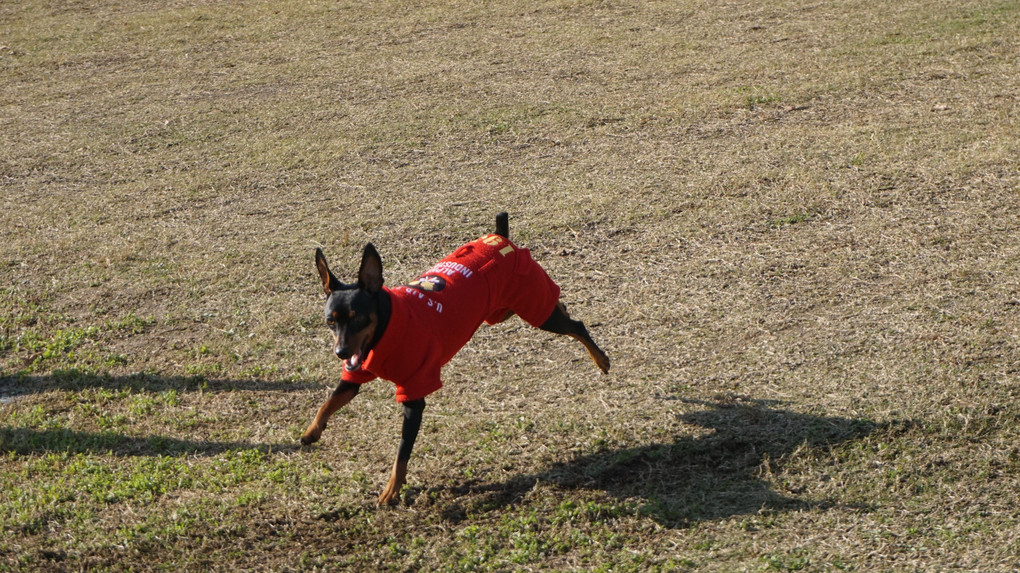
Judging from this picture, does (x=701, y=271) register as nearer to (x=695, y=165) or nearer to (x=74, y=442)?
(x=695, y=165)

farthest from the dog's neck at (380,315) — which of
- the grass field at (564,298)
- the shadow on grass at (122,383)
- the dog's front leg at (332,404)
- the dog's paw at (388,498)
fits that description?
the shadow on grass at (122,383)

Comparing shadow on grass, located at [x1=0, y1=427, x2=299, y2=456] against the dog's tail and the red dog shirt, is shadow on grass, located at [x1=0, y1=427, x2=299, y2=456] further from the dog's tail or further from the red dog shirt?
the dog's tail

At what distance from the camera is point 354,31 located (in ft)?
43.7

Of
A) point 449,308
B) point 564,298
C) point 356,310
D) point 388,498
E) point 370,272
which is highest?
point 370,272

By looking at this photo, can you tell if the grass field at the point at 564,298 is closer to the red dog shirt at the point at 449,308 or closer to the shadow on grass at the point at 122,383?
the shadow on grass at the point at 122,383

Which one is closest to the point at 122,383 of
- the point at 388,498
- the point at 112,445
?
the point at 112,445

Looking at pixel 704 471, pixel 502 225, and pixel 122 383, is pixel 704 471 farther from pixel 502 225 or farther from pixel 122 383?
pixel 122 383

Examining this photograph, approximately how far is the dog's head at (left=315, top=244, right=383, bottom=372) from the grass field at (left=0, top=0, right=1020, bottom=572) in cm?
82

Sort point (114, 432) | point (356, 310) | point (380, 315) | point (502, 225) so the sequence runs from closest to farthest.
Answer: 1. point (356, 310)
2. point (380, 315)
3. point (502, 225)
4. point (114, 432)

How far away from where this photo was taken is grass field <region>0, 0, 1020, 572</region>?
4.14 m

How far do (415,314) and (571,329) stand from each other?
3.54ft

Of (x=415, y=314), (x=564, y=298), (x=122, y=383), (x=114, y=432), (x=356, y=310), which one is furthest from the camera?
(x=564, y=298)

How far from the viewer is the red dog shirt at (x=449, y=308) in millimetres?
4062

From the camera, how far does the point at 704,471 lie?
4.44 meters
